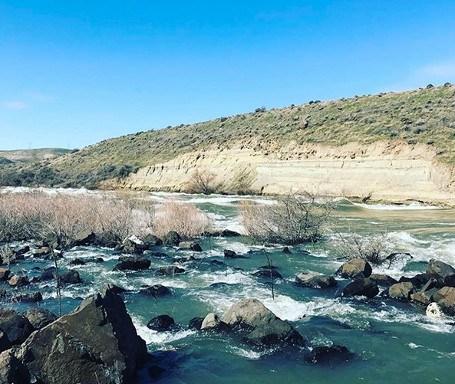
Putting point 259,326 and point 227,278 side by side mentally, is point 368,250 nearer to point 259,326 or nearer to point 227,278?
point 227,278

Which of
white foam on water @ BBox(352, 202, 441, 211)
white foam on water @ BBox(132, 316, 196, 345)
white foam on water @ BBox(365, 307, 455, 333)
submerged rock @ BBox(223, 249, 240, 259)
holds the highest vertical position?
white foam on water @ BBox(352, 202, 441, 211)

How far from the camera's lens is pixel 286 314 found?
14562 mm

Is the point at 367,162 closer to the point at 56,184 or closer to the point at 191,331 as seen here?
the point at 191,331

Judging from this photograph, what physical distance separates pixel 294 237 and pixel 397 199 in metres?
20.7

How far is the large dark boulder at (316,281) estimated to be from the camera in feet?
57.1

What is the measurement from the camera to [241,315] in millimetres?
12867

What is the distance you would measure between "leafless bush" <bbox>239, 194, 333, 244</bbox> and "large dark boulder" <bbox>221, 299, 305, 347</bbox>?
1385 centimetres

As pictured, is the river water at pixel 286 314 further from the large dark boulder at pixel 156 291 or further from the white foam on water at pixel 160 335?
the large dark boulder at pixel 156 291

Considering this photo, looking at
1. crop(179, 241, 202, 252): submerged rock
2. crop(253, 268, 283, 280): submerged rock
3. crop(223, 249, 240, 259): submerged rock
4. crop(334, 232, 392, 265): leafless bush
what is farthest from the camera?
crop(179, 241, 202, 252): submerged rock

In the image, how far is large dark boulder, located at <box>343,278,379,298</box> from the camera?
16062 millimetres

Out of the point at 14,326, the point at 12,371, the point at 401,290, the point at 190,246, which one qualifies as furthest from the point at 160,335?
the point at 190,246

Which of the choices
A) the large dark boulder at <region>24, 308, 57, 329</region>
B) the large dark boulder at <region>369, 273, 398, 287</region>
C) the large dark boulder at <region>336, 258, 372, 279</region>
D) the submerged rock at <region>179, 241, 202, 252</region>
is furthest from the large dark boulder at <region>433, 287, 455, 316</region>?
the submerged rock at <region>179, 241, 202, 252</region>

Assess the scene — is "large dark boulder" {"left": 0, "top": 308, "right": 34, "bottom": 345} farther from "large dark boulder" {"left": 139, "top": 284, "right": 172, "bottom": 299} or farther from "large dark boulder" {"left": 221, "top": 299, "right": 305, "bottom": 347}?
"large dark boulder" {"left": 139, "top": 284, "right": 172, "bottom": 299}

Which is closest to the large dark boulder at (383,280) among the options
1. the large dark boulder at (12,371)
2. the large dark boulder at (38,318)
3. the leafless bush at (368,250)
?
the leafless bush at (368,250)
